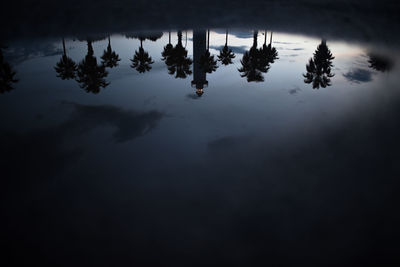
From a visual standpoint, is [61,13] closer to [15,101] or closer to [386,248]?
[15,101]

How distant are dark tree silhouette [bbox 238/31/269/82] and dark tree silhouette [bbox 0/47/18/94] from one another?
17924mm

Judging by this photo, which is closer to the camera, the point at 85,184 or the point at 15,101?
the point at 85,184

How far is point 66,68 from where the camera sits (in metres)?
23.2

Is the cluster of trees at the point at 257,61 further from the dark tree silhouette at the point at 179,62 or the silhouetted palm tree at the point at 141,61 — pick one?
the silhouetted palm tree at the point at 141,61

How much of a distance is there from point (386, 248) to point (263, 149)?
239 inches

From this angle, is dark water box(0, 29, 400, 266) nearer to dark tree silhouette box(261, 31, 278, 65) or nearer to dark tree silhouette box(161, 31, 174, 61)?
dark tree silhouette box(261, 31, 278, 65)

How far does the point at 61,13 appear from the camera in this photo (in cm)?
3741

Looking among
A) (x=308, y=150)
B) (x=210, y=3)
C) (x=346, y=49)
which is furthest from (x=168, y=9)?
(x=308, y=150)

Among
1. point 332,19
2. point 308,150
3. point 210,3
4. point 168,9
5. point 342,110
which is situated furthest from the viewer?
point 210,3

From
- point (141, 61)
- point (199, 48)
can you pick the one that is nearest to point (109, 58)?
point (141, 61)

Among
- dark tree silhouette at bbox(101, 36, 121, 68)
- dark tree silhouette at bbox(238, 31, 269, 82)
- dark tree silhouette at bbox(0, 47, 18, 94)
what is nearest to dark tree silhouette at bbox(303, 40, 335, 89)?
dark tree silhouette at bbox(238, 31, 269, 82)

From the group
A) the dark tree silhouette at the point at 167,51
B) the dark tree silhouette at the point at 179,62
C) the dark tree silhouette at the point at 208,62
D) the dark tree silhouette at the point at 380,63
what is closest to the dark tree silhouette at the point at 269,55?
the dark tree silhouette at the point at 208,62

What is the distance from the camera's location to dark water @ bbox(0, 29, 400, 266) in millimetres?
8188

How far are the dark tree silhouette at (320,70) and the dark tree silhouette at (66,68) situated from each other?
62.0ft
